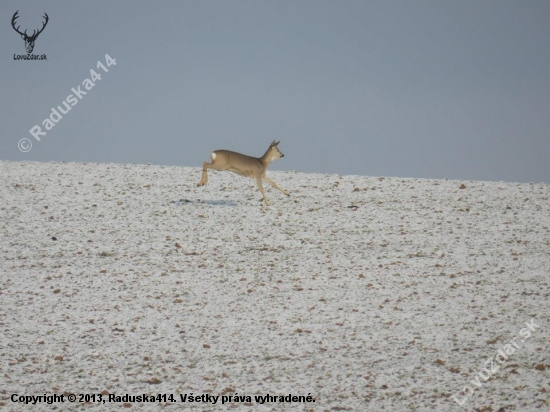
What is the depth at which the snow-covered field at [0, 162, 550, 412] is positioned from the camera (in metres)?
7.57

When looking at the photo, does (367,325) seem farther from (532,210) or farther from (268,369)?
(532,210)

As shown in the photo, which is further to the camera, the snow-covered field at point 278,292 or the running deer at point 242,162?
the running deer at point 242,162

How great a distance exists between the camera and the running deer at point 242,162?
15023mm

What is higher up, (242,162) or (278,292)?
(242,162)

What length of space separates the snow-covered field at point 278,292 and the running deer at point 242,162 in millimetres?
908

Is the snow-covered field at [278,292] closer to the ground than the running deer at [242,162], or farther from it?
closer to the ground

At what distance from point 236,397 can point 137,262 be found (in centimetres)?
549

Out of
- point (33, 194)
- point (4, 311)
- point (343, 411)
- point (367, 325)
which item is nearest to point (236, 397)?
point (343, 411)

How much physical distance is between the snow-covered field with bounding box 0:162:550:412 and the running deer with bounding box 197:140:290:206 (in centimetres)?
91

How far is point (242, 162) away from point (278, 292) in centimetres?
533

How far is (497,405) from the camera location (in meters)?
6.88

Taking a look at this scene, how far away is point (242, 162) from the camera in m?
15.1

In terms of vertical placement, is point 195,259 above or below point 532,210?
below

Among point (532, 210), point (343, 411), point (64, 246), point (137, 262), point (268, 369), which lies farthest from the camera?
point (532, 210)
